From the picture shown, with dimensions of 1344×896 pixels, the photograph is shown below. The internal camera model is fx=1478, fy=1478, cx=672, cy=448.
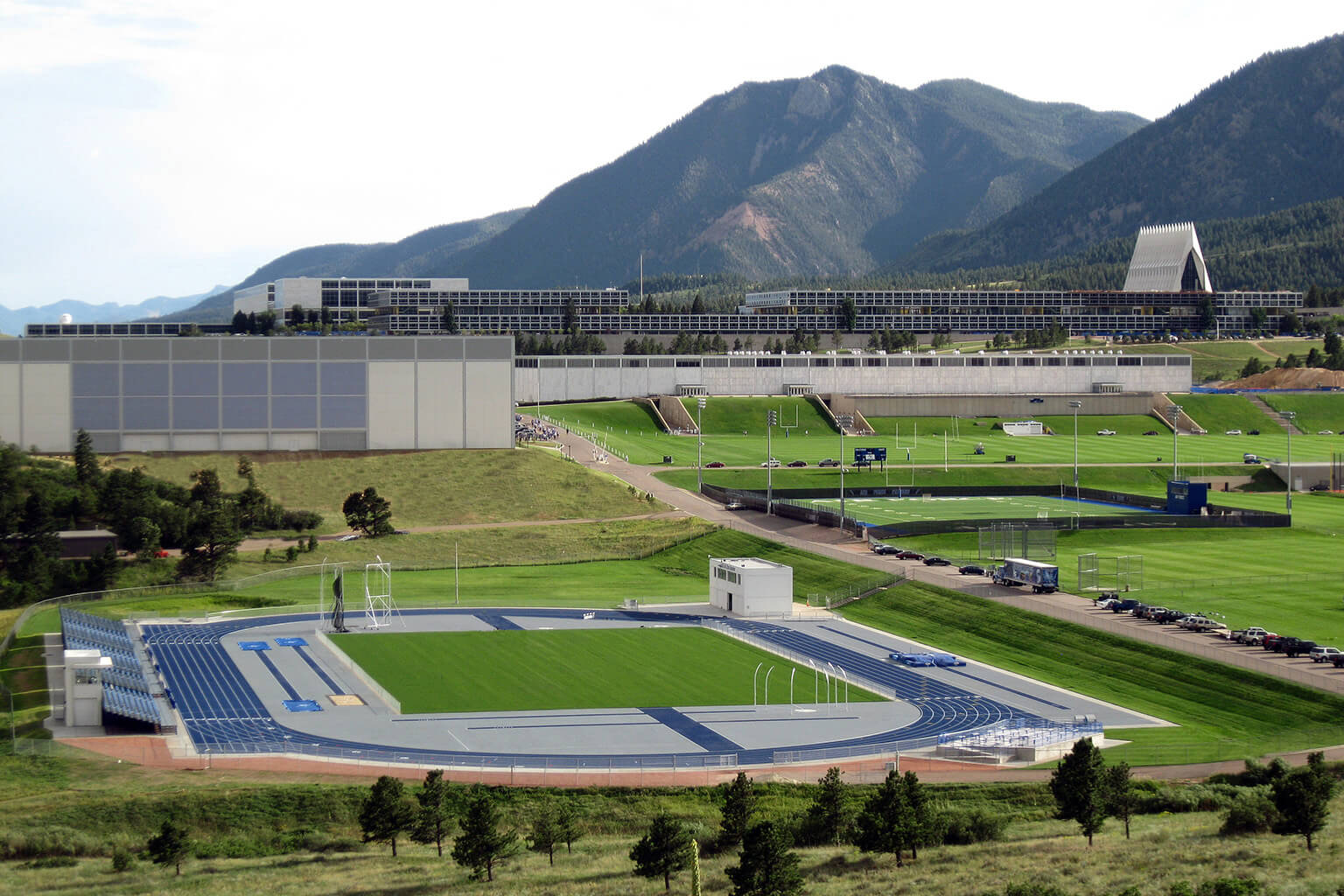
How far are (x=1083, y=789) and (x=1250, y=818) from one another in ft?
13.8

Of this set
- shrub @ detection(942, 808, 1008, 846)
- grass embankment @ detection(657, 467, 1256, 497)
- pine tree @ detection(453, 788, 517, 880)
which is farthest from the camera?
grass embankment @ detection(657, 467, 1256, 497)

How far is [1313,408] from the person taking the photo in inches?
6673

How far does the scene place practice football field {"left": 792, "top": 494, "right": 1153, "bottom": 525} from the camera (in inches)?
3967

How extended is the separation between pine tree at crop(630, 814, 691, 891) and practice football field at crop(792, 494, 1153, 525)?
204 feet

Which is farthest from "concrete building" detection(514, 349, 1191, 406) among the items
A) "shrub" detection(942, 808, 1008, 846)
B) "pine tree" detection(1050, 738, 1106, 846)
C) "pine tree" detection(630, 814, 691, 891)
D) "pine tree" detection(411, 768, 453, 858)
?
"pine tree" detection(630, 814, 691, 891)

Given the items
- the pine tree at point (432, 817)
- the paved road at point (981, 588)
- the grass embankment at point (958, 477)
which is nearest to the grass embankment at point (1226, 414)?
the grass embankment at point (958, 477)

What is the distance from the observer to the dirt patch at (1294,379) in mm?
185500

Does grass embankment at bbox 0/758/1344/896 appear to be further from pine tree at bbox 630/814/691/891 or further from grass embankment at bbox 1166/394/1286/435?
grass embankment at bbox 1166/394/1286/435

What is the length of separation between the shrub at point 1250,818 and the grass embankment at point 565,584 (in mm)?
40690

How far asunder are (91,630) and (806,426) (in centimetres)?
10377

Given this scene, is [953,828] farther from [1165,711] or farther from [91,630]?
[91,630]

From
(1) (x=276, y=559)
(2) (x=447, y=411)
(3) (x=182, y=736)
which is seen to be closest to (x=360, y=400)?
(2) (x=447, y=411)

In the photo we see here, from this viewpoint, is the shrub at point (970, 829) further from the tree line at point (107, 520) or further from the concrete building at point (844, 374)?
the concrete building at point (844, 374)

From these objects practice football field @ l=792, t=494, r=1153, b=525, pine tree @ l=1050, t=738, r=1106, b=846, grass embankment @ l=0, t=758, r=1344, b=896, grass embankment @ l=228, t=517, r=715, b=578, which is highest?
practice football field @ l=792, t=494, r=1153, b=525
